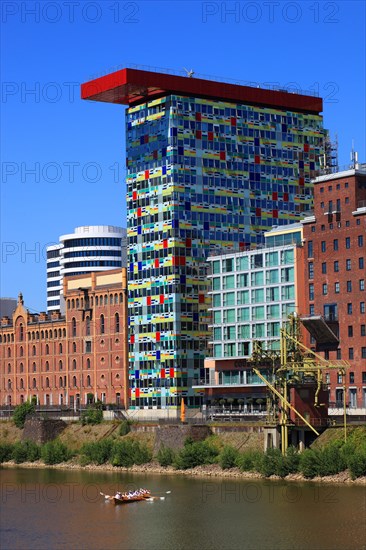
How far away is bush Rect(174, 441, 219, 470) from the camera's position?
511ft

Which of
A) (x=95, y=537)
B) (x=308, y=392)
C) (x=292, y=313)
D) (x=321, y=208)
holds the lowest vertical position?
(x=95, y=537)

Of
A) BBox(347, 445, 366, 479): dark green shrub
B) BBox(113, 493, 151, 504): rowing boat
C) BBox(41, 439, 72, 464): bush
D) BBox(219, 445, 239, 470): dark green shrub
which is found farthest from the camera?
BBox(41, 439, 72, 464): bush

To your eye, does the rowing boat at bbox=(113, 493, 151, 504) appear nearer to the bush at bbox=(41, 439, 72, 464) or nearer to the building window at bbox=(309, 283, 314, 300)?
the bush at bbox=(41, 439, 72, 464)

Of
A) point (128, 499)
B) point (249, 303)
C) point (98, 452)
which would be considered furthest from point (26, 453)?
point (128, 499)

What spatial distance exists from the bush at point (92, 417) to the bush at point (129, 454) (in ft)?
68.4

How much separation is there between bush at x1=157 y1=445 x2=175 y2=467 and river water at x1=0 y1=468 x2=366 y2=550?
9969mm

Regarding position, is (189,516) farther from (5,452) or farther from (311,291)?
(5,452)

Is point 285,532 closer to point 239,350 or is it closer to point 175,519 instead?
point 175,519

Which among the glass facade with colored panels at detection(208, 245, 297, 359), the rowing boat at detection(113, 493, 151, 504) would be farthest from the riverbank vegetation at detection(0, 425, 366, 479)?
the glass facade with colored panels at detection(208, 245, 297, 359)

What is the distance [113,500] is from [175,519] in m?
14.0

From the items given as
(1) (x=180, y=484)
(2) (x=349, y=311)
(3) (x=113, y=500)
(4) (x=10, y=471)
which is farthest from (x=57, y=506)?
(2) (x=349, y=311)

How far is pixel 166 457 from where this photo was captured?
161 metres

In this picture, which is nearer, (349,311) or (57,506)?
(57,506)

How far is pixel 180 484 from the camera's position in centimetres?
14300
